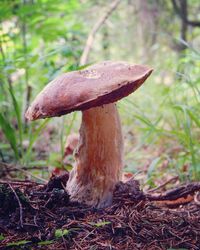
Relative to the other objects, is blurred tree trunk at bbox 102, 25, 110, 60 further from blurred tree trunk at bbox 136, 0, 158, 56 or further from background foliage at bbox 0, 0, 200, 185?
blurred tree trunk at bbox 136, 0, 158, 56

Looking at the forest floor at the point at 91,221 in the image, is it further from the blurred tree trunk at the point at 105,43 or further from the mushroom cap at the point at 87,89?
the blurred tree trunk at the point at 105,43

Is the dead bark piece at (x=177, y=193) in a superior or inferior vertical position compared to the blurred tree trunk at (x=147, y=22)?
inferior

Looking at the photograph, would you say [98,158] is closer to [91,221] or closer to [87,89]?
[91,221]

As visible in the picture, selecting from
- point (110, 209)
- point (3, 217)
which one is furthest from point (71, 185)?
point (3, 217)

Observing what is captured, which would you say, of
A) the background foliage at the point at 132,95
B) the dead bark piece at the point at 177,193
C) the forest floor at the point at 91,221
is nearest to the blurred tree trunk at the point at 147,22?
the background foliage at the point at 132,95

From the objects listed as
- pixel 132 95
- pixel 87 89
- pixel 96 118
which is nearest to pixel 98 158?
pixel 96 118

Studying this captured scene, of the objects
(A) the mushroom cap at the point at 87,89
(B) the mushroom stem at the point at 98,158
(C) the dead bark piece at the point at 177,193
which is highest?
(A) the mushroom cap at the point at 87,89

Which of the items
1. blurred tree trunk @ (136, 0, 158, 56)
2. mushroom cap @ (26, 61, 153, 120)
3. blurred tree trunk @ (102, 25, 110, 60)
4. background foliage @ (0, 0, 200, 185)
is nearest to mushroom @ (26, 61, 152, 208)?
mushroom cap @ (26, 61, 153, 120)
